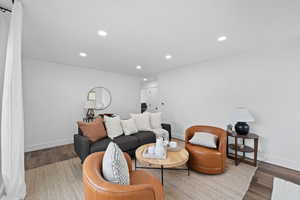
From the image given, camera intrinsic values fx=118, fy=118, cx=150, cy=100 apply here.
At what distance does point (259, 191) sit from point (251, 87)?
2090mm

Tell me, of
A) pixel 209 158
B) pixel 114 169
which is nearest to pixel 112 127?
pixel 114 169

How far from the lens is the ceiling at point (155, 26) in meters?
1.47

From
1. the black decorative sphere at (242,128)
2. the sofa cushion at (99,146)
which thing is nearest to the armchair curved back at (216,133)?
the black decorative sphere at (242,128)

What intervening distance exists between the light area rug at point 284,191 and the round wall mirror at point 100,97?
14.9 ft

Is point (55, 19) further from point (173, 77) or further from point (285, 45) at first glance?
point (285, 45)

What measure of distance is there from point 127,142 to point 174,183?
46.6 inches

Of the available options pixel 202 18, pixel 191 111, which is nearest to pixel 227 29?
pixel 202 18

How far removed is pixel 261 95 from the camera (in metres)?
2.65

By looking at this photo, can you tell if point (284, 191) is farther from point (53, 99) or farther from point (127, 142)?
point (53, 99)

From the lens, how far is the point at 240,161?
2.59m

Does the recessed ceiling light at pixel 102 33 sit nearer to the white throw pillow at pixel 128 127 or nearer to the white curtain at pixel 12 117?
the white curtain at pixel 12 117

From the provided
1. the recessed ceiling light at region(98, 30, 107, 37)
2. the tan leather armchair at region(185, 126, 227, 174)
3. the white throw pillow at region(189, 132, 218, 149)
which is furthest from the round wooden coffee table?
the recessed ceiling light at region(98, 30, 107, 37)

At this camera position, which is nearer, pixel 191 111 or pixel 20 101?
pixel 20 101

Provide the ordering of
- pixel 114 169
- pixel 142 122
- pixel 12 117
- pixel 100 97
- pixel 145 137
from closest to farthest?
pixel 114 169
pixel 12 117
pixel 145 137
pixel 142 122
pixel 100 97
